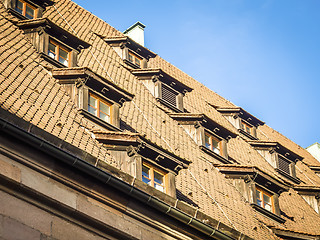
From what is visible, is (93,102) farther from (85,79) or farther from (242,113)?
(242,113)

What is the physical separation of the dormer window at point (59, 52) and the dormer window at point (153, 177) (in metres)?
4.59

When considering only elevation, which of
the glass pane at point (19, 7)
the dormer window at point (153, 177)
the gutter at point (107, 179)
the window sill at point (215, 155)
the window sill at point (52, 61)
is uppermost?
the glass pane at point (19, 7)

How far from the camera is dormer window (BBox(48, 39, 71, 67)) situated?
1906 centimetres

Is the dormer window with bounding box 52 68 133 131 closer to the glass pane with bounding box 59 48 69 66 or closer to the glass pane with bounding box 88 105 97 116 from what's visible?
the glass pane with bounding box 88 105 97 116

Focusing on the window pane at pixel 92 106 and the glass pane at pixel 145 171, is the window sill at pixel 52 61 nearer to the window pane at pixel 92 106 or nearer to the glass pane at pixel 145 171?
the window pane at pixel 92 106

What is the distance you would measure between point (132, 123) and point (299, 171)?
501 inches

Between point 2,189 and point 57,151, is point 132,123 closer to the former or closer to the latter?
point 57,151

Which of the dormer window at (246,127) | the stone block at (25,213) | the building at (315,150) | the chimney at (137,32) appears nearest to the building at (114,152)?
the stone block at (25,213)

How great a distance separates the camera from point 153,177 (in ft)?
53.7

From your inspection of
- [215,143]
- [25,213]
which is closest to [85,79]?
[25,213]

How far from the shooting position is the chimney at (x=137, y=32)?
31.2 meters

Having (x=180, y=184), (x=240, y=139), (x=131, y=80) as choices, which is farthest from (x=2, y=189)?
(x=240, y=139)

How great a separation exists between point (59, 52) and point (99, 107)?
261 centimetres

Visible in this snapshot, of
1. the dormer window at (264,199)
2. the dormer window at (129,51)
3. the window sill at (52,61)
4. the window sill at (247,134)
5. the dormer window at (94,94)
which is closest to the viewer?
the dormer window at (94,94)
